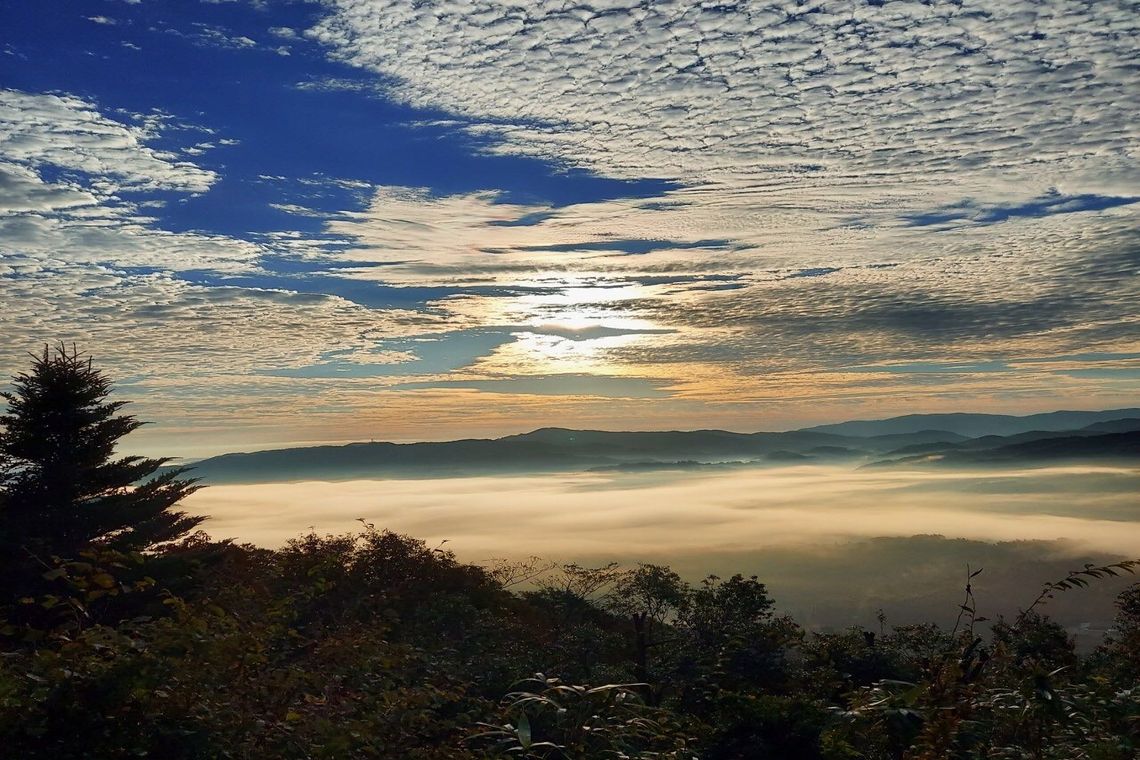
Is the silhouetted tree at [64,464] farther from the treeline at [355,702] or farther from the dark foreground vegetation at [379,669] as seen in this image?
the treeline at [355,702]

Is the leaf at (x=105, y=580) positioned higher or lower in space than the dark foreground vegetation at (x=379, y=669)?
higher

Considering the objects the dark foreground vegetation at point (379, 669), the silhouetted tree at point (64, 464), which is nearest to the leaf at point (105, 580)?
the dark foreground vegetation at point (379, 669)

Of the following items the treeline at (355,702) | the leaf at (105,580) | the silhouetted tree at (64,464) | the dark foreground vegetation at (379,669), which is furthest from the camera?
the silhouetted tree at (64,464)

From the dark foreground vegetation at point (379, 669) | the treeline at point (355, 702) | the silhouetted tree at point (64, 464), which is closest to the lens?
the treeline at point (355, 702)

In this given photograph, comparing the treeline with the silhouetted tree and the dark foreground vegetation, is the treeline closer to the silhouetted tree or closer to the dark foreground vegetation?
the dark foreground vegetation

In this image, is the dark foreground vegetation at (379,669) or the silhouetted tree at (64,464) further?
the silhouetted tree at (64,464)

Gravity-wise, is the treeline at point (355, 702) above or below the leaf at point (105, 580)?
below

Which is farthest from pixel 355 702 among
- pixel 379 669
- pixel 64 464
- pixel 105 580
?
pixel 64 464

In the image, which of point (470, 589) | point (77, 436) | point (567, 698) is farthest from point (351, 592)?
point (567, 698)

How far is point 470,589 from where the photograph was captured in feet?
172

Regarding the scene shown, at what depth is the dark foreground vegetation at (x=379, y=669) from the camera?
5078 mm

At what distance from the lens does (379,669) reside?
30.6ft

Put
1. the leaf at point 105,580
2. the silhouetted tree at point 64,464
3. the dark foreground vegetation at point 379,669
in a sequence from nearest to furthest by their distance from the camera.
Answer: the dark foreground vegetation at point 379,669 → the leaf at point 105,580 → the silhouetted tree at point 64,464

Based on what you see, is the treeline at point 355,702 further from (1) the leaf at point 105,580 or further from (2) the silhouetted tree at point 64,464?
(2) the silhouetted tree at point 64,464
